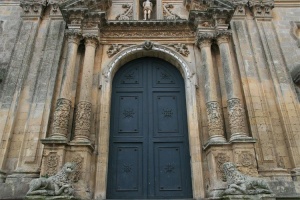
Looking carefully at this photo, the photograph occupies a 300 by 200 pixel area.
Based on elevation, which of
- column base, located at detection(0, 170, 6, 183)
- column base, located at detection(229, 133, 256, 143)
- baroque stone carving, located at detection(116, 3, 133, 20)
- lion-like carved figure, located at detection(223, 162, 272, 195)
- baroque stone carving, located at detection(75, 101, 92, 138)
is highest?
baroque stone carving, located at detection(116, 3, 133, 20)

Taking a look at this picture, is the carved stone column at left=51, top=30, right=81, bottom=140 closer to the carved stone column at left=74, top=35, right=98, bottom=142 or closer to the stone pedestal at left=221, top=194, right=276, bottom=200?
the carved stone column at left=74, top=35, right=98, bottom=142

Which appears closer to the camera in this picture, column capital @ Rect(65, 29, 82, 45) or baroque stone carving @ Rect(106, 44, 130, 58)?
column capital @ Rect(65, 29, 82, 45)

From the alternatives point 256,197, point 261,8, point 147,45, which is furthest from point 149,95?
point 261,8

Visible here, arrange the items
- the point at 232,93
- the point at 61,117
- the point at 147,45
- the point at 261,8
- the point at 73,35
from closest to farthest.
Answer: the point at 61,117 → the point at 232,93 → the point at 73,35 → the point at 147,45 → the point at 261,8

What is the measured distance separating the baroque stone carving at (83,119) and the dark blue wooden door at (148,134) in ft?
3.22

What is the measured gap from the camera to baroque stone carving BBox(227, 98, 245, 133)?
854 cm

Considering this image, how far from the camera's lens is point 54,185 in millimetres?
7254

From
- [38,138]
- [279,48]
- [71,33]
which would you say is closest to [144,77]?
[71,33]

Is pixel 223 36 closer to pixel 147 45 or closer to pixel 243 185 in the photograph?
pixel 147 45

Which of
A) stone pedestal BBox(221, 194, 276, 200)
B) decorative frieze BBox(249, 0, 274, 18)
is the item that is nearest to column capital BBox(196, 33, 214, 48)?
decorative frieze BBox(249, 0, 274, 18)

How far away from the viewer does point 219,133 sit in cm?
859

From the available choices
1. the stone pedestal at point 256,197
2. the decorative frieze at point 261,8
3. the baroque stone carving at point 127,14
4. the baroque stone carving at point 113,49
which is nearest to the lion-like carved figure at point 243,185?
the stone pedestal at point 256,197

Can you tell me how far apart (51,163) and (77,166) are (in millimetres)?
677

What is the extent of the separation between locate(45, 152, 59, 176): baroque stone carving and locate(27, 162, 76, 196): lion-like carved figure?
41 cm
